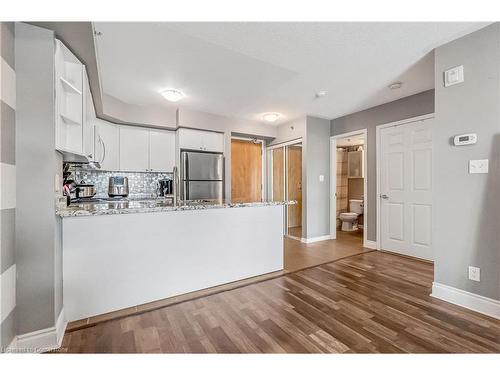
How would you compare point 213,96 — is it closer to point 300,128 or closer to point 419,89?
point 300,128

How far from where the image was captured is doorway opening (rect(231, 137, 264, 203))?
5180 mm

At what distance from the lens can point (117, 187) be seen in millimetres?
3807

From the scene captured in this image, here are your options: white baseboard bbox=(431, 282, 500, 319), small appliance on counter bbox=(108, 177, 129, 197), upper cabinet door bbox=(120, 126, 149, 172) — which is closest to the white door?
white baseboard bbox=(431, 282, 500, 319)

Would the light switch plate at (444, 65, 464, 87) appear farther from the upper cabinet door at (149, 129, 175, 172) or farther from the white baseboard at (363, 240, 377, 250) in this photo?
the upper cabinet door at (149, 129, 175, 172)

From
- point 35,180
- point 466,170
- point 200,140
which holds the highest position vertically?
point 200,140

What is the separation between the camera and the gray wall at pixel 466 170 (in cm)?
187

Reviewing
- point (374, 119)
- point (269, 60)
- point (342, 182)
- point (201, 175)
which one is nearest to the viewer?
point (269, 60)

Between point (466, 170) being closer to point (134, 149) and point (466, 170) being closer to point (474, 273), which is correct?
point (474, 273)

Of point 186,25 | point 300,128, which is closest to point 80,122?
point 186,25

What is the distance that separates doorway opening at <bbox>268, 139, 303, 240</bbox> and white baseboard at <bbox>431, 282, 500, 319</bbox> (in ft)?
8.55

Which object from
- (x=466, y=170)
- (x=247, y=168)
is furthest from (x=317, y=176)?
(x=466, y=170)

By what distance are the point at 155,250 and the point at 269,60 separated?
223cm

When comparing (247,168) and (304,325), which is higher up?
(247,168)
